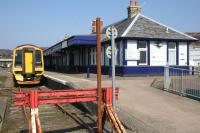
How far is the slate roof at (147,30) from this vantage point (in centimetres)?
2633

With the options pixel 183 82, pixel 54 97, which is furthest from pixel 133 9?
pixel 54 97

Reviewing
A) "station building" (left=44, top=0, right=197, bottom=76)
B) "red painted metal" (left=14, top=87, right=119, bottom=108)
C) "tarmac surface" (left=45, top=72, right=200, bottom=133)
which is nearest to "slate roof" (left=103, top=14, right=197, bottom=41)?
"station building" (left=44, top=0, right=197, bottom=76)

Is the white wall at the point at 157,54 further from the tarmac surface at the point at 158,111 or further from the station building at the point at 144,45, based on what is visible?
the tarmac surface at the point at 158,111

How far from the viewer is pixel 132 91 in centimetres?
1599

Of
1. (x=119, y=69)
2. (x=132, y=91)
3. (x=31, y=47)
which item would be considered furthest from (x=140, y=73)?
Answer: (x=132, y=91)

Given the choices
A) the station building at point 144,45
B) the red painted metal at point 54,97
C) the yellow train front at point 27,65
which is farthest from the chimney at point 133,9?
the red painted metal at point 54,97

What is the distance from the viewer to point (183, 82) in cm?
1498

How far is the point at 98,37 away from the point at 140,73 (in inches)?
687

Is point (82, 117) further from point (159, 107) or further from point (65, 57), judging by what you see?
point (65, 57)

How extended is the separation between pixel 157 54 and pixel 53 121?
1567 centimetres

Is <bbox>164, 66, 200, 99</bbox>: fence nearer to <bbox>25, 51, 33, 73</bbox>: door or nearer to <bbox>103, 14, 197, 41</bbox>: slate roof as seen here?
<bbox>103, 14, 197, 41</bbox>: slate roof

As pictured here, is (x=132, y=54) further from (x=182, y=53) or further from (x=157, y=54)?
(x=182, y=53)

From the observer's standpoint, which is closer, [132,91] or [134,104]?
[134,104]

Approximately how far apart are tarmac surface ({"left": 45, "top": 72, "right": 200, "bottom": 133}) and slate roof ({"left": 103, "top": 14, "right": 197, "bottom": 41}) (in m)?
10.7
